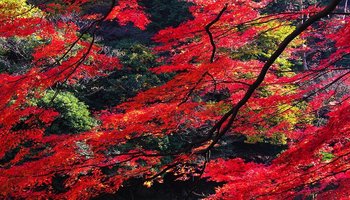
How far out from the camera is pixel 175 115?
25.3ft

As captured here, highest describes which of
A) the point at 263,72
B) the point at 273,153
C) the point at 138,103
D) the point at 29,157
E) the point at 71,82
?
the point at 263,72

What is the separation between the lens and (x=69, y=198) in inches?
236

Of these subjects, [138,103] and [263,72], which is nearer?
[263,72]

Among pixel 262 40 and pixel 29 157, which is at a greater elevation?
pixel 262 40

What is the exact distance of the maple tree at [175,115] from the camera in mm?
4129

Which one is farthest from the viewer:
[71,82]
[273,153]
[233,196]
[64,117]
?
[273,153]

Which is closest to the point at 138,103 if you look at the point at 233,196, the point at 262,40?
the point at 233,196

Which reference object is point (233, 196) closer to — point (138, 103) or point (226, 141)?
point (138, 103)

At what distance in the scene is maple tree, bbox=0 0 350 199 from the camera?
413cm

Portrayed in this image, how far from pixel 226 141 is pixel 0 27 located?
7546 mm

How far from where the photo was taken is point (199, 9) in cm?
1035

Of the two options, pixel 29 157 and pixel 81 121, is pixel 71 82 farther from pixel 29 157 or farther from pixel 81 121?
pixel 29 157

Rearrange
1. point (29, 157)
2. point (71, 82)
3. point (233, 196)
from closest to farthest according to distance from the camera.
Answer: point (233, 196) < point (29, 157) < point (71, 82)

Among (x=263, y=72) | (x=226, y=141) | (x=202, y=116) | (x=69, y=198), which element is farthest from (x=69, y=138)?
(x=263, y=72)
